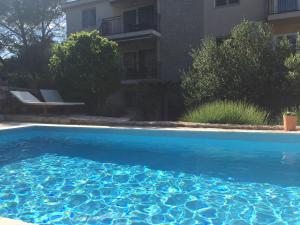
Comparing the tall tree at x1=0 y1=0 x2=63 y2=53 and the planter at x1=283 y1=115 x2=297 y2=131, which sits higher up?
the tall tree at x1=0 y1=0 x2=63 y2=53

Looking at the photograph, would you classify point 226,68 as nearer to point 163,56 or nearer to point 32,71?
point 163,56

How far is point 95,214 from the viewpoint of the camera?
4.10 metres

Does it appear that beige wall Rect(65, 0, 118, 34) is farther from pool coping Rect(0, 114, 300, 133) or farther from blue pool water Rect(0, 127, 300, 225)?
blue pool water Rect(0, 127, 300, 225)

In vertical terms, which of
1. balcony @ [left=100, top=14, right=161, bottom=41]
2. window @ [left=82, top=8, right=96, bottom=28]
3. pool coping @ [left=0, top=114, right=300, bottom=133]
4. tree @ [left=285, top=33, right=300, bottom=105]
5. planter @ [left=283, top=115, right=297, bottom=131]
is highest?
window @ [left=82, top=8, right=96, bottom=28]

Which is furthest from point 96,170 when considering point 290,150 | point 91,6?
point 91,6

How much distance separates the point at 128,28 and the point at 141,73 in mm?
2845

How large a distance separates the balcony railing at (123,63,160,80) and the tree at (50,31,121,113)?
15.5 feet

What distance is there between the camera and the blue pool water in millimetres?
4082

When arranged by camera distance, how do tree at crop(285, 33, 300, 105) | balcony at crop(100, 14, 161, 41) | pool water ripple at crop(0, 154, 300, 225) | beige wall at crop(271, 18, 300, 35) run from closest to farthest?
pool water ripple at crop(0, 154, 300, 225), tree at crop(285, 33, 300, 105), beige wall at crop(271, 18, 300, 35), balcony at crop(100, 14, 161, 41)

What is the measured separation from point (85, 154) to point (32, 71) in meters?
16.8

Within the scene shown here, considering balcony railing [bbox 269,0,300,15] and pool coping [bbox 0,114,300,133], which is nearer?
pool coping [bbox 0,114,300,133]

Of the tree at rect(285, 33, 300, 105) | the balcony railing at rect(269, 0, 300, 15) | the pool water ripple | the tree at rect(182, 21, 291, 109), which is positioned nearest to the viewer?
the pool water ripple

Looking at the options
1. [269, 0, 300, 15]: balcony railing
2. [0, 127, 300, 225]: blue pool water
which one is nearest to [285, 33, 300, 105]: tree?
[0, 127, 300, 225]: blue pool water

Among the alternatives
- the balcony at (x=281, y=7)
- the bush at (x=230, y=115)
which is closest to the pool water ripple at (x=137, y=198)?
the bush at (x=230, y=115)
